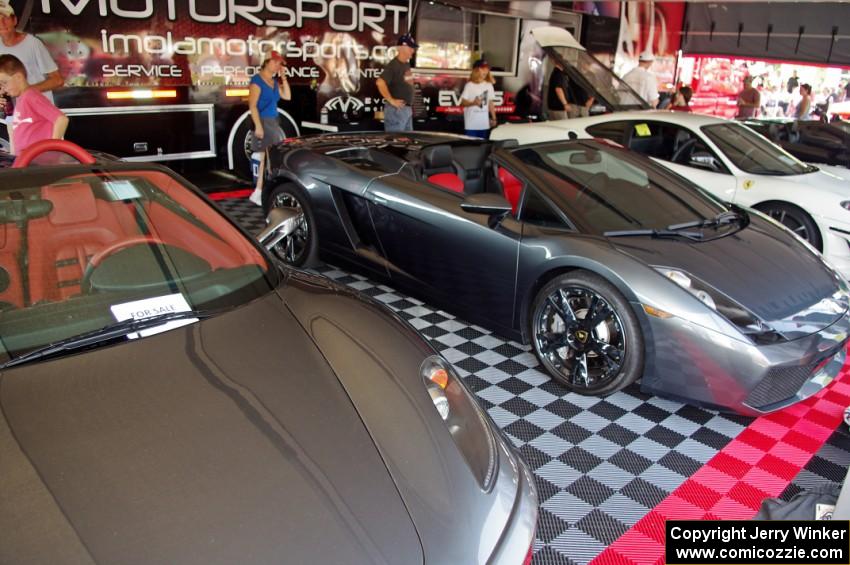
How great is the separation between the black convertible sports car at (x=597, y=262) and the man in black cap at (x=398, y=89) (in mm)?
3228

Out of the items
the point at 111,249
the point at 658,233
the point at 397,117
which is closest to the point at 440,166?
the point at 658,233

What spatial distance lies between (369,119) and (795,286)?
658 cm

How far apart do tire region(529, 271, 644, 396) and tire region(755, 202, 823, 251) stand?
9.01 feet

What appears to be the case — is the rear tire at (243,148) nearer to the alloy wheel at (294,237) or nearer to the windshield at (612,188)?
the alloy wheel at (294,237)

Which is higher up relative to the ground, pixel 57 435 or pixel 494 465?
pixel 57 435

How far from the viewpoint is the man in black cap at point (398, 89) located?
738 centimetres

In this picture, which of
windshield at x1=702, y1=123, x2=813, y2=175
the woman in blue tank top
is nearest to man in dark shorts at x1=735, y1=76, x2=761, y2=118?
windshield at x1=702, y1=123, x2=813, y2=175

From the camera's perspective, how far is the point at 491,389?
329cm

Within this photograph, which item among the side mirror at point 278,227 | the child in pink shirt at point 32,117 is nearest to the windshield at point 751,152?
the side mirror at point 278,227

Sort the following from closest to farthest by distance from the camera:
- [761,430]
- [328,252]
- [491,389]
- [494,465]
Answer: [494,465] → [761,430] → [491,389] → [328,252]

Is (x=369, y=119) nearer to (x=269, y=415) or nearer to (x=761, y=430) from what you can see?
(x=761, y=430)

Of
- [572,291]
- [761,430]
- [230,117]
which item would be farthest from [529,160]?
[230,117]

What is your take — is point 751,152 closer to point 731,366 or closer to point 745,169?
point 745,169

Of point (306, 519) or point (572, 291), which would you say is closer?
point (306, 519)
